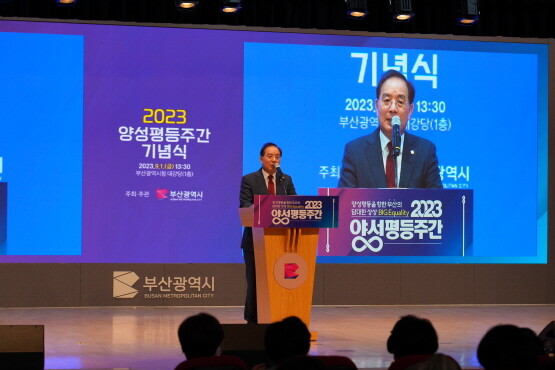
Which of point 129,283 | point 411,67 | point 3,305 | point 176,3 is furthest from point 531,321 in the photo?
point 3,305

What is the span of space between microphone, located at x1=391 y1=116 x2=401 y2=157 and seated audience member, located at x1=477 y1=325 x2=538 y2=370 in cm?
654

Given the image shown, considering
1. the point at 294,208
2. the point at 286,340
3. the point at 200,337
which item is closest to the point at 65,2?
the point at 294,208

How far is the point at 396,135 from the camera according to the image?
9273mm

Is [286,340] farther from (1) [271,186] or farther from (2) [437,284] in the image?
(2) [437,284]

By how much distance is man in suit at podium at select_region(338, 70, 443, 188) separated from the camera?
926 cm

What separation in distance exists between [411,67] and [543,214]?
211 cm

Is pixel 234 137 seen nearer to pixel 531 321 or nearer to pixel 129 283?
pixel 129 283

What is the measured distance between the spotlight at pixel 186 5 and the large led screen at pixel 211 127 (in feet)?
1.92

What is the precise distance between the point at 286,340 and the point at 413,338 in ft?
1.58

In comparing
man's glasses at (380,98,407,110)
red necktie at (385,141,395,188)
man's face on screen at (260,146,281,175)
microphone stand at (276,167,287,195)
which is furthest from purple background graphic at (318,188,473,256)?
man's face on screen at (260,146,281,175)

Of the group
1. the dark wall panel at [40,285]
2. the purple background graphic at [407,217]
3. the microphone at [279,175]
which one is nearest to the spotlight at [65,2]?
the dark wall panel at [40,285]

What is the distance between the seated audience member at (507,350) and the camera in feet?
9.07

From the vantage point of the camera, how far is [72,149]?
880 cm

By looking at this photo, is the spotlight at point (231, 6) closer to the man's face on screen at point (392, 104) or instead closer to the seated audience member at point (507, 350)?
the man's face on screen at point (392, 104)
